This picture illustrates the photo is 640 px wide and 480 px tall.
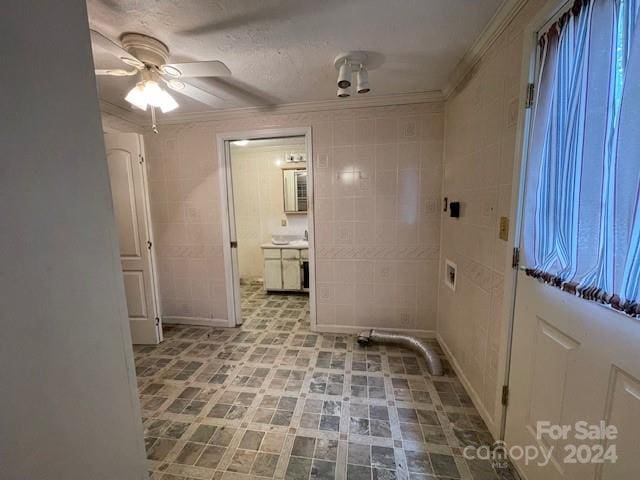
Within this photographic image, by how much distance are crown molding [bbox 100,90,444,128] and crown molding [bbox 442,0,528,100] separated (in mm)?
327

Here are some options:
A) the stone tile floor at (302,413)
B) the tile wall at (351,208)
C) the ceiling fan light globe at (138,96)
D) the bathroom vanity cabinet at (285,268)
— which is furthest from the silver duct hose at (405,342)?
the ceiling fan light globe at (138,96)

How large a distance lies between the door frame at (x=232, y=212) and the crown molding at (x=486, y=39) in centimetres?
131

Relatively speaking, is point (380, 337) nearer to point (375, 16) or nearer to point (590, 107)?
point (590, 107)

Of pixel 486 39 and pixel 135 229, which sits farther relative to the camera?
pixel 135 229

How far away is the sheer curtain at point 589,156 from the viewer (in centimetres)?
72

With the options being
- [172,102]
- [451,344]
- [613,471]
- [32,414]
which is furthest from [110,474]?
[451,344]

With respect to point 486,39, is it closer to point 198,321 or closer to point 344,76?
point 344,76

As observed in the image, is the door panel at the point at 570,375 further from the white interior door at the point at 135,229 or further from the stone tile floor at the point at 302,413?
the white interior door at the point at 135,229

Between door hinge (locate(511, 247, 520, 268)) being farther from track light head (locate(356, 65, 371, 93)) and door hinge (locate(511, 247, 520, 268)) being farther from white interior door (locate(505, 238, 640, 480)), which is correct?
track light head (locate(356, 65, 371, 93))

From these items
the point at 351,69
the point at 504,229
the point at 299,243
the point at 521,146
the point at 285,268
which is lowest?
the point at 285,268

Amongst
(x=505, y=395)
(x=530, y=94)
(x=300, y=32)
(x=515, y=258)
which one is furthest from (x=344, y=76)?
(x=505, y=395)

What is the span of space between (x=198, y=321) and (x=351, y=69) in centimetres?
301

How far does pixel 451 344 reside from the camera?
2152 millimetres

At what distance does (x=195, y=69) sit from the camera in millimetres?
1469
